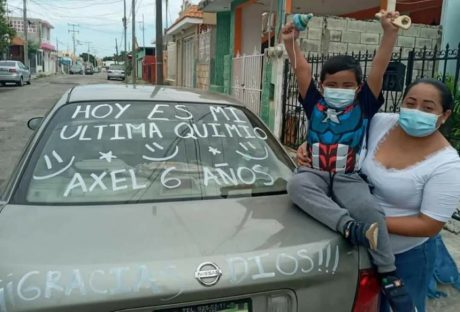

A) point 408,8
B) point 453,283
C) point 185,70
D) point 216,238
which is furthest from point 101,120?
point 185,70

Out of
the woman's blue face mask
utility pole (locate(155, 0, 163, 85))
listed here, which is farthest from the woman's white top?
utility pole (locate(155, 0, 163, 85))

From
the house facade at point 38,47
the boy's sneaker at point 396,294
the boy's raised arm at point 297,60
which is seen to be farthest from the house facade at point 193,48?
the house facade at point 38,47

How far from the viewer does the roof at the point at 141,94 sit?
2814mm

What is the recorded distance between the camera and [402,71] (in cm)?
561

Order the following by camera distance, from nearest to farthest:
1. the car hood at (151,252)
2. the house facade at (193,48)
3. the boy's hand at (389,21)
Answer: the car hood at (151,252), the boy's hand at (389,21), the house facade at (193,48)

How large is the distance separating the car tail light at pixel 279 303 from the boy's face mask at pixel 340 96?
103 cm

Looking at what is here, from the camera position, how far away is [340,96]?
2.24 m

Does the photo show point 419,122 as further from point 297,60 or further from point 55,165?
point 55,165

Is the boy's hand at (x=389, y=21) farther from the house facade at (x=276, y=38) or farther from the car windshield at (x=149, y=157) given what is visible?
the house facade at (x=276, y=38)

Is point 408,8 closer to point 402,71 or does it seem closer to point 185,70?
point 402,71

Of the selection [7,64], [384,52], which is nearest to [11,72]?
[7,64]

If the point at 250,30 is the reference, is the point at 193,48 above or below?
below

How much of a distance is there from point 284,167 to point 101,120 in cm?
114

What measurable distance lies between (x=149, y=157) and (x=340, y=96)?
42.5 inches
